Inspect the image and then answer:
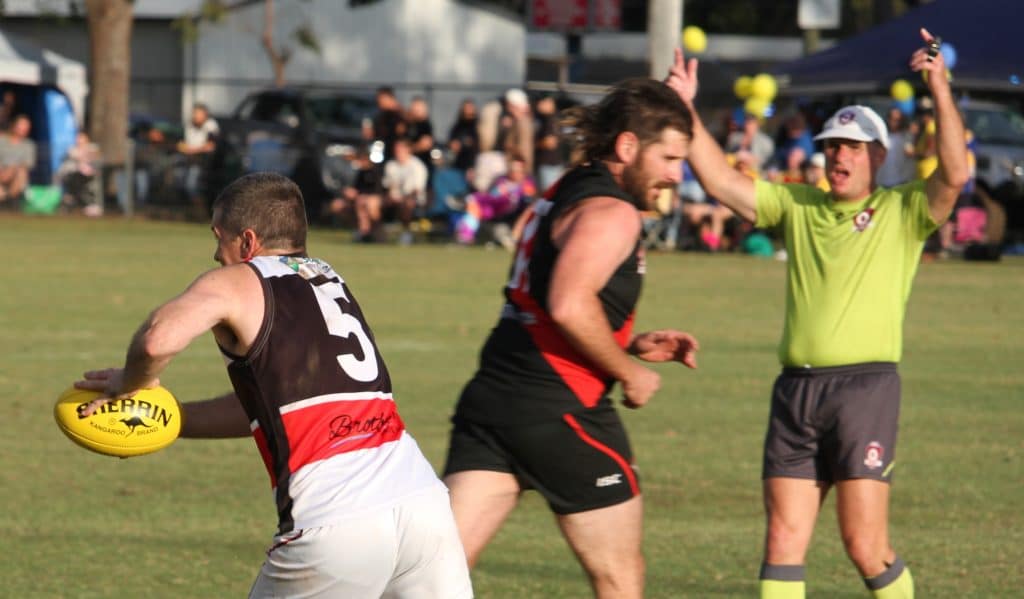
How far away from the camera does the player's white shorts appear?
457cm

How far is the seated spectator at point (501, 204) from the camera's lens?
2538 cm

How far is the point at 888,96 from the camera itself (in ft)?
88.8

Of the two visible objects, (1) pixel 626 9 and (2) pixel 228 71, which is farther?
(1) pixel 626 9

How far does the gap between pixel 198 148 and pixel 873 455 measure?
2570 centimetres

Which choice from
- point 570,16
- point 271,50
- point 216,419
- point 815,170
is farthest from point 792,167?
point 271,50

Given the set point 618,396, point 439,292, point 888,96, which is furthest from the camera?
point 888,96

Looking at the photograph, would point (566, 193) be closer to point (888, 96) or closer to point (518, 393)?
point (518, 393)

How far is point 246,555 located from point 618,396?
5109mm

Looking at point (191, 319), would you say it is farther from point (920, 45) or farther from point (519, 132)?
point (920, 45)

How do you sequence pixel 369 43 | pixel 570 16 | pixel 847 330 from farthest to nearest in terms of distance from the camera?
pixel 369 43 < pixel 570 16 < pixel 847 330

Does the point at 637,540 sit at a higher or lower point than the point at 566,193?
lower

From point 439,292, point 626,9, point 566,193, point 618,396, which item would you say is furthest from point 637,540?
point 626,9

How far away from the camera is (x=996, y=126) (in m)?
26.6

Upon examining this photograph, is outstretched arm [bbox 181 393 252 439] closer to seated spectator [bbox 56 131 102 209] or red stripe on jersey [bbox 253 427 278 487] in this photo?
red stripe on jersey [bbox 253 427 278 487]
